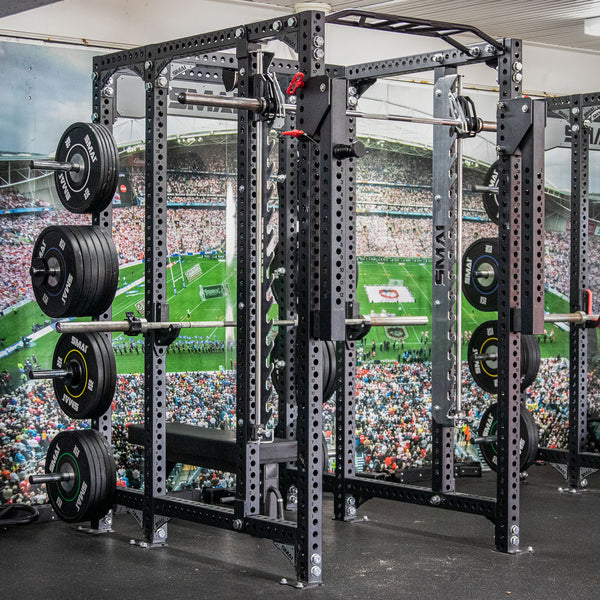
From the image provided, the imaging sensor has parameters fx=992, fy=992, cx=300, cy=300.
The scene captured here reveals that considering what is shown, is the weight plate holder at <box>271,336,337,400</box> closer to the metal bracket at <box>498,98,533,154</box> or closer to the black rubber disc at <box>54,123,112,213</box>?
the black rubber disc at <box>54,123,112,213</box>

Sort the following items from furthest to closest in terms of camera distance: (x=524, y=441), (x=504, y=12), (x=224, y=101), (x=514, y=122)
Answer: (x=504, y=12) → (x=524, y=441) → (x=514, y=122) → (x=224, y=101)

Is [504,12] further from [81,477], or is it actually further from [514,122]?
[81,477]

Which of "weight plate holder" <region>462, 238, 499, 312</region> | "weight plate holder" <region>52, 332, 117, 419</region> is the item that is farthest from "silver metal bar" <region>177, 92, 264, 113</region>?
"weight plate holder" <region>462, 238, 499, 312</region>

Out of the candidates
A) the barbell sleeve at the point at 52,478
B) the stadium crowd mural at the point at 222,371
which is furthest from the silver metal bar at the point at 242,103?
the barbell sleeve at the point at 52,478

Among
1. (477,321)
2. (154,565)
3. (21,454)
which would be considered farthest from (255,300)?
(477,321)

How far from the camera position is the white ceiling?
21.0 ft

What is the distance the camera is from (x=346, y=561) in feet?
16.0

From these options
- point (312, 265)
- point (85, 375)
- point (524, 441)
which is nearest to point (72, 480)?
point (85, 375)

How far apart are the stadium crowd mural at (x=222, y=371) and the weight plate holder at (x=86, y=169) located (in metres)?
→ 0.81

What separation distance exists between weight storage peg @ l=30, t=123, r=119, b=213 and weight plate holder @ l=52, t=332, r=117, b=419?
689 mm

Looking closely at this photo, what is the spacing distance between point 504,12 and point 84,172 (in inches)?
128

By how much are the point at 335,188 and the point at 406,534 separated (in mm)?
2184

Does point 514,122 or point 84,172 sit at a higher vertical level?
point 514,122

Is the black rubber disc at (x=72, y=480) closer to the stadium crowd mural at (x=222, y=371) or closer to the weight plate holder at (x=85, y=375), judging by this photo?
the weight plate holder at (x=85, y=375)
